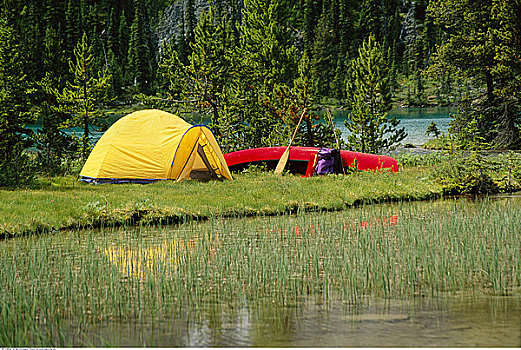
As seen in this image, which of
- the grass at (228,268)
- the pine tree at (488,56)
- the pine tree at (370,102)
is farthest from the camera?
the pine tree at (488,56)

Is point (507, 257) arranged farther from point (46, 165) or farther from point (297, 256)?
point (46, 165)

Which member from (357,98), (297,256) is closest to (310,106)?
(357,98)

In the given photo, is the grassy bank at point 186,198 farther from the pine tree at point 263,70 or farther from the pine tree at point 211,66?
the pine tree at point 211,66

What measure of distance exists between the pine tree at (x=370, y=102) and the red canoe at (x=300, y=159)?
6201 mm

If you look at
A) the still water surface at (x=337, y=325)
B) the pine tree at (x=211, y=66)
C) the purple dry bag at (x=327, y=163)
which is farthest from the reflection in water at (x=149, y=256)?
the pine tree at (x=211, y=66)

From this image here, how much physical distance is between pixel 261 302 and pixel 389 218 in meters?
7.38

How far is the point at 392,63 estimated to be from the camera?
144500 millimetres

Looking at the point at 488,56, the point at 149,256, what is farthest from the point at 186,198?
Answer: the point at 488,56

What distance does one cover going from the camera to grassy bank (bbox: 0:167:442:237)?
44.8ft

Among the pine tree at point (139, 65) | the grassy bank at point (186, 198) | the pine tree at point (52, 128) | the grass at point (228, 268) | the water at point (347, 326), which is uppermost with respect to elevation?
the pine tree at point (139, 65)

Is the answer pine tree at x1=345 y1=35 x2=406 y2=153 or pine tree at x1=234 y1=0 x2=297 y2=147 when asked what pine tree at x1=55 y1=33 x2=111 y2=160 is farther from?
pine tree at x1=345 y1=35 x2=406 y2=153

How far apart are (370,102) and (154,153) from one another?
13832mm

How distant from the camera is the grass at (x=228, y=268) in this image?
725 cm

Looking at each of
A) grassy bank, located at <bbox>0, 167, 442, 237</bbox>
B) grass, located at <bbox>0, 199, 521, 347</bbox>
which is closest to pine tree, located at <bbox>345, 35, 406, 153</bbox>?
grassy bank, located at <bbox>0, 167, 442, 237</bbox>
